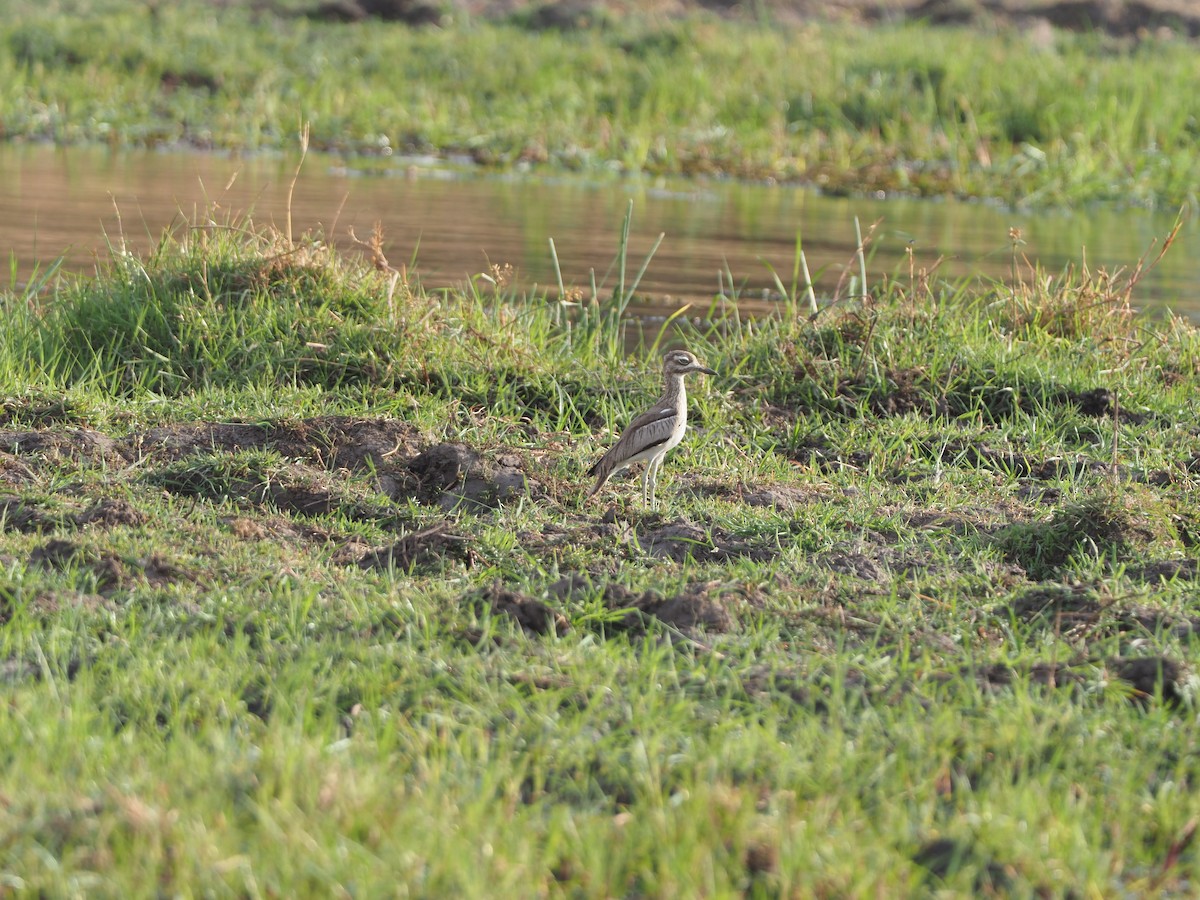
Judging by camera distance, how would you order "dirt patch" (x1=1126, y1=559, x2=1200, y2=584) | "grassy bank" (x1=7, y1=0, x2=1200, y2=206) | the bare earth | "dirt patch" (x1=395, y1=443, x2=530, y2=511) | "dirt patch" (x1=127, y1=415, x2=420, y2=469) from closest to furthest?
"dirt patch" (x1=1126, y1=559, x2=1200, y2=584)
"dirt patch" (x1=395, y1=443, x2=530, y2=511)
"dirt patch" (x1=127, y1=415, x2=420, y2=469)
"grassy bank" (x1=7, y1=0, x2=1200, y2=206)
the bare earth

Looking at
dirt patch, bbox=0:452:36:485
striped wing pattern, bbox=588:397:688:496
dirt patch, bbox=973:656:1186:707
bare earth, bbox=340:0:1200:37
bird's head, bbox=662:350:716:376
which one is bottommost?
dirt patch, bbox=0:452:36:485

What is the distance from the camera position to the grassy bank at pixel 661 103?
19.6m

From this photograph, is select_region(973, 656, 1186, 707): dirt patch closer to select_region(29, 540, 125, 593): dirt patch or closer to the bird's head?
the bird's head

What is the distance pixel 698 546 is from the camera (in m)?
5.80

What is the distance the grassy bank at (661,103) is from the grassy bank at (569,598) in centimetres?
1129

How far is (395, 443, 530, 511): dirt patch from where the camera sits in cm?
627

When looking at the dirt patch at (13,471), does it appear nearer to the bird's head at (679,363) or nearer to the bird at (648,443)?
the bird at (648,443)

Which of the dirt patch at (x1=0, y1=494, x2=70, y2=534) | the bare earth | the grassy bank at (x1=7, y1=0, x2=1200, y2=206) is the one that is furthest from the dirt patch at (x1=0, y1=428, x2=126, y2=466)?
the bare earth

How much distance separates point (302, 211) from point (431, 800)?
1093 cm

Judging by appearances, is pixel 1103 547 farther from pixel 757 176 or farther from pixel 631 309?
pixel 757 176

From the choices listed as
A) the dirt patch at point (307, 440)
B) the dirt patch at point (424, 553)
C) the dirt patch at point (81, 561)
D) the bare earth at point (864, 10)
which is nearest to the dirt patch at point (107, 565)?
the dirt patch at point (81, 561)

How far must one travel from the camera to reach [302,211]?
13797mm

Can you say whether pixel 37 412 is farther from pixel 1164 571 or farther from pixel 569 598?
pixel 1164 571

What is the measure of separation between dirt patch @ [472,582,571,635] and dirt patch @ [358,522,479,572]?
513 millimetres
